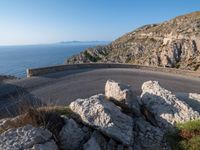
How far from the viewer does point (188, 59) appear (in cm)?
5638

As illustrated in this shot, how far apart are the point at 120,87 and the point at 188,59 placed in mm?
48514

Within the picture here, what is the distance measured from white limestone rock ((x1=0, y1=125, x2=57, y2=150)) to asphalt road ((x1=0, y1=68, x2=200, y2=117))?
870 centimetres

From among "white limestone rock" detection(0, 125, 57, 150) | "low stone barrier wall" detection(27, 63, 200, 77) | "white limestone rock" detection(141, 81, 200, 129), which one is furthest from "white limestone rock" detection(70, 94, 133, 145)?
"low stone barrier wall" detection(27, 63, 200, 77)

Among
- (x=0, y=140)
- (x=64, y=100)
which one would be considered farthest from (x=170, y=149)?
(x=64, y=100)

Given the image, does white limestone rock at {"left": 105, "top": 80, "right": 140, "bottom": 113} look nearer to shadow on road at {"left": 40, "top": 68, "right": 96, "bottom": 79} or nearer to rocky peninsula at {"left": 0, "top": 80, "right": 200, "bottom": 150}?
rocky peninsula at {"left": 0, "top": 80, "right": 200, "bottom": 150}

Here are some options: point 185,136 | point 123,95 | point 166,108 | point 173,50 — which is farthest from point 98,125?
point 173,50

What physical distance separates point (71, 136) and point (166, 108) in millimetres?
3671

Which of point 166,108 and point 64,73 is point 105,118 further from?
point 64,73

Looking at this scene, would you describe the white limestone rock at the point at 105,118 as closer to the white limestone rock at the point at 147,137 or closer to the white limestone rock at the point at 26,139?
the white limestone rock at the point at 147,137

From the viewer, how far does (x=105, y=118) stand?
8680 millimetres

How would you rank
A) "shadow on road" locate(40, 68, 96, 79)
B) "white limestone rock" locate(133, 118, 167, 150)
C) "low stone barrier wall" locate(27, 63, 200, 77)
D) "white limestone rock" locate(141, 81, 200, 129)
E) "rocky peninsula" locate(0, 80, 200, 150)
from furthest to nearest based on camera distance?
"low stone barrier wall" locate(27, 63, 200, 77), "shadow on road" locate(40, 68, 96, 79), "white limestone rock" locate(141, 81, 200, 129), "white limestone rock" locate(133, 118, 167, 150), "rocky peninsula" locate(0, 80, 200, 150)

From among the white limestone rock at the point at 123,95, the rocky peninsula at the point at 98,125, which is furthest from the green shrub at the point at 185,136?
the white limestone rock at the point at 123,95

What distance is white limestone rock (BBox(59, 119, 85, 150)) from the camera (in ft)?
26.9

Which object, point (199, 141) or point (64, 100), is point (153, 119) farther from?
point (64, 100)
